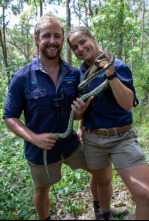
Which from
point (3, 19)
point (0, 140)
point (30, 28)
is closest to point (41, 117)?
point (0, 140)

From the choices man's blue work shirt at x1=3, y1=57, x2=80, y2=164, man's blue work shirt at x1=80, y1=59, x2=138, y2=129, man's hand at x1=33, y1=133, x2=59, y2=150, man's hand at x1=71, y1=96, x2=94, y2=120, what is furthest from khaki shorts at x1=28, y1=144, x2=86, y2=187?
man's hand at x1=71, y1=96, x2=94, y2=120

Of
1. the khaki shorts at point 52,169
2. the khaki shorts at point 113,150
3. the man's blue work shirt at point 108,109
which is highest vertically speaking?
the man's blue work shirt at point 108,109

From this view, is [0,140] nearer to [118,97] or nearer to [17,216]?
[17,216]

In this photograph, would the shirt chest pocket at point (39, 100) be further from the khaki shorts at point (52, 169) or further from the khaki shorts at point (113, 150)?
the khaki shorts at point (52, 169)

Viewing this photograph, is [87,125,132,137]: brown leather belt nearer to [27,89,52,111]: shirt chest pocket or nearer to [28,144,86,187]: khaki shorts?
[28,144,86,187]: khaki shorts

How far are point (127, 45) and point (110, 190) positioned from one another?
889cm

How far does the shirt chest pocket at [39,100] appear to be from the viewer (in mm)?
2223

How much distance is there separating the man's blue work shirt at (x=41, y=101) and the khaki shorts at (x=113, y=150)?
32cm

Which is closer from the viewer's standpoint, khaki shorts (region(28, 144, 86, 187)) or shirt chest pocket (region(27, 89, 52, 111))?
shirt chest pocket (region(27, 89, 52, 111))

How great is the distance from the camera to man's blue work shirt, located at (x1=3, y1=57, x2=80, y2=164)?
2.22 metres

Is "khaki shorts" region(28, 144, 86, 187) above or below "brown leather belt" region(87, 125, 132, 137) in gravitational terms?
below

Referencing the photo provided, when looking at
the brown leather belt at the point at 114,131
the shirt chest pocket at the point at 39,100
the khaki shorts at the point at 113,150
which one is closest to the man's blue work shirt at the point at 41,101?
the shirt chest pocket at the point at 39,100

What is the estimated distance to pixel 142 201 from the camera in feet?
5.73

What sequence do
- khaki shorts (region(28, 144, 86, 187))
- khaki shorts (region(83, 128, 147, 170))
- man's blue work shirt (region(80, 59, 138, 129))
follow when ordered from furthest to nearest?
khaki shorts (region(28, 144, 86, 187)) < man's blue work shirt (region(80, 59, 138, 129)) < khaki shorts (region(83, 128, 147, 170))
